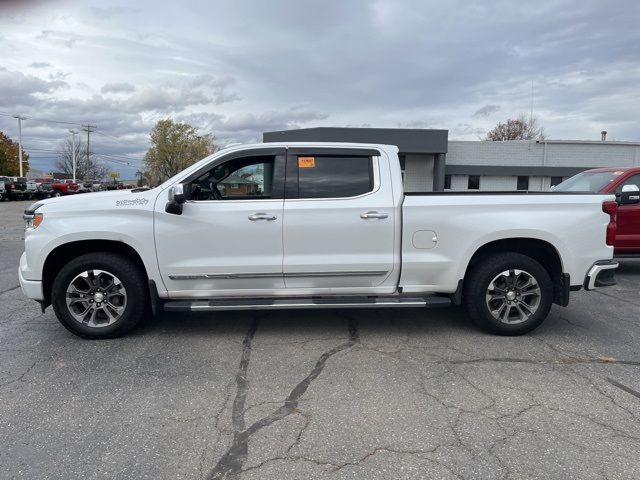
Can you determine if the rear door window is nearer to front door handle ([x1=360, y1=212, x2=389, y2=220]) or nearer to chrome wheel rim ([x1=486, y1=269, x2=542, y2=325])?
front door handle ([x1=360, y1=212, x2=389, y2=220])

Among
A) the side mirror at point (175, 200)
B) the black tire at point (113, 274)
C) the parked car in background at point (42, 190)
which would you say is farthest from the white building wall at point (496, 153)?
the parked car in background at point (42, 190)

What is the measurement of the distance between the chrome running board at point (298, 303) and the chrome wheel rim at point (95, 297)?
1.60 ft

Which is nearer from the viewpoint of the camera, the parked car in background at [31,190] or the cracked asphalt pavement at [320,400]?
the cracked asphalt pavement at [320,400]

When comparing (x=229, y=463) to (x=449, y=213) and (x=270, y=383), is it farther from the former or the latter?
(x=449, y=213)

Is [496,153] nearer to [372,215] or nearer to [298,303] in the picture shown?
[372,215]

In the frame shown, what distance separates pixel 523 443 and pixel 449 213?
2.33 m

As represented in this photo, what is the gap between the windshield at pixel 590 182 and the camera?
318 inches

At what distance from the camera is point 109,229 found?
457cm

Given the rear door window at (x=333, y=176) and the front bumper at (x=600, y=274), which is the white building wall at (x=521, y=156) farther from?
the rear door window at (x=333, y=176)

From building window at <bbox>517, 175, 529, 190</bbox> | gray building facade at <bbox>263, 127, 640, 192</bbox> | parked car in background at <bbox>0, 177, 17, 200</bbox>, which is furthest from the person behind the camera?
parked car in background at <bbox>0, 177, 17, 200</bbox>

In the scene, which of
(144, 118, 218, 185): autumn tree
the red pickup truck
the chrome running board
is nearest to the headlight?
the chrome running board

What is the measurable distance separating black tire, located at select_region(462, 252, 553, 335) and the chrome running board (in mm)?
305

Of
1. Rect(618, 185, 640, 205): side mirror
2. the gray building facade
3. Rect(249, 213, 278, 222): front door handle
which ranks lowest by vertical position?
Rect(249, 213, 278, 222): front door handle

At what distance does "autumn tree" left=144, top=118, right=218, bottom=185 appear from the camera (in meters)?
56.6
